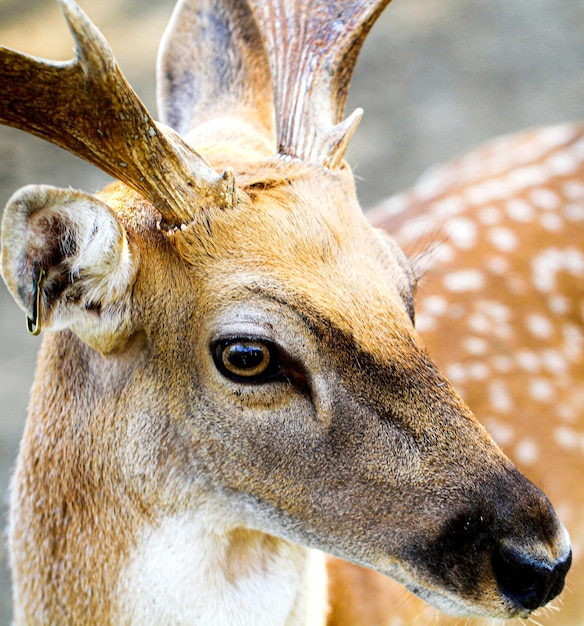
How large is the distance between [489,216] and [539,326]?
0.49 meters

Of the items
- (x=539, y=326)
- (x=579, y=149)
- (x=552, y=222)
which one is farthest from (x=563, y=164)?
(x=539, y=326)

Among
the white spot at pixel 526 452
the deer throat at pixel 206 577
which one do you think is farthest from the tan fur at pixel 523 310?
the deer throat at pixel 206 577

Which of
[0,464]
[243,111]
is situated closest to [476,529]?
[243,111]

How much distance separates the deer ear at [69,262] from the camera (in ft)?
5.16

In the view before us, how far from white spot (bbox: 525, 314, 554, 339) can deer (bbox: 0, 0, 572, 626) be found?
1.20 m

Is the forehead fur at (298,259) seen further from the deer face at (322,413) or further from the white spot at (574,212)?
the white spot at (574,212)

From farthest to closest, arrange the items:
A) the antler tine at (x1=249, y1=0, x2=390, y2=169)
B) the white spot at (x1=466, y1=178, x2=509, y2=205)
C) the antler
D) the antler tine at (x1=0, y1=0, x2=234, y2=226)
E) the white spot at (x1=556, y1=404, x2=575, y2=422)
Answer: the white spot at (x1=466, y1=178, x2=509, y2=205) < the white spot at (x1=556, y1=404, x2=575, y2=422) < the antler < the antler tine at (x1=249, y1=0, x2=390, y2=169) < the antler tine at (x1=0, y1=0, x2=234, y2=226)

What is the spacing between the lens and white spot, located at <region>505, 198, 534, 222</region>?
128 inches

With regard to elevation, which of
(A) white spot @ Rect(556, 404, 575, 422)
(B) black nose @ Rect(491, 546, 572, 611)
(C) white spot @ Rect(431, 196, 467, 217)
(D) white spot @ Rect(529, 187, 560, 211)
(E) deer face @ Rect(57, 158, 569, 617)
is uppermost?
(D) white spot @ Rect(529, 187, 560, 211)

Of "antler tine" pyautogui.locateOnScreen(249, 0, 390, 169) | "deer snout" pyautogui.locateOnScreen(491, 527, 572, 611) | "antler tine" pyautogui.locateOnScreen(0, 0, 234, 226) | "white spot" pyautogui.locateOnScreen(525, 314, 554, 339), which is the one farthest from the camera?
"white spot" pyautogui.locateOnScreen(525, 314, 554, 339)

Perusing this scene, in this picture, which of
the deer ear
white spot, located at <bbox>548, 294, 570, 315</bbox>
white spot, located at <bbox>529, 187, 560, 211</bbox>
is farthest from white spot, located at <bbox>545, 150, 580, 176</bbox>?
the deer ear

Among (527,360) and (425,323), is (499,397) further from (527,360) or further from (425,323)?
(425,323)

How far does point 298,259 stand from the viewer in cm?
173

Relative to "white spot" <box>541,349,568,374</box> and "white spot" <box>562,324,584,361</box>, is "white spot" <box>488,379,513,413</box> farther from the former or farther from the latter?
"white spot" <box>562,324,584,361</box>
